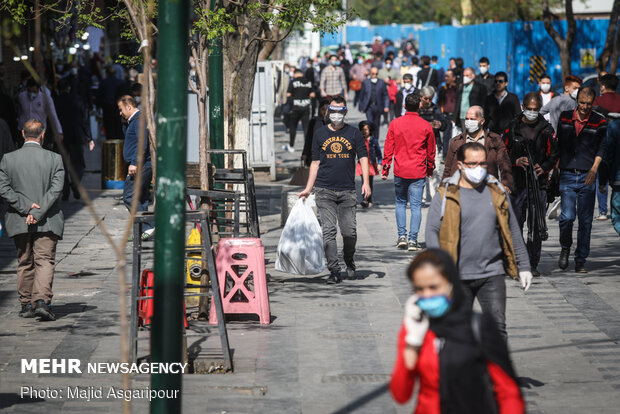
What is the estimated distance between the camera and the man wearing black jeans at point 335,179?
1084 cm

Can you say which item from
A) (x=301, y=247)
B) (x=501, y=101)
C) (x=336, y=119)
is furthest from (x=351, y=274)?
(x=501, y=101)

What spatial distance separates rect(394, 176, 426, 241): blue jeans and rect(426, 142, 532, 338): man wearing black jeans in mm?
6114

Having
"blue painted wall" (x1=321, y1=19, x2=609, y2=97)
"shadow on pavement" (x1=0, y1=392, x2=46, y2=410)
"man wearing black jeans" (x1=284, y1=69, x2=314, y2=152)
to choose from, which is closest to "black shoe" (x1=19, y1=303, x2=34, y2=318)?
"shadow on pavement" (x1=0, y1=392, x2=46, y2=410)

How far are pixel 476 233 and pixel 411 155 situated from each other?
20.5 ft

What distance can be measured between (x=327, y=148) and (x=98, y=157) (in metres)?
14.7

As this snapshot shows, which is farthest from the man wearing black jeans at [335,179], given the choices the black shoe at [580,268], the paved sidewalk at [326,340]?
the black shoe at [580,268]

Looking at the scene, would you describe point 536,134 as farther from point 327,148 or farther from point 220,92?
point 220,92

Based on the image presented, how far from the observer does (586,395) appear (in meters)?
6.95

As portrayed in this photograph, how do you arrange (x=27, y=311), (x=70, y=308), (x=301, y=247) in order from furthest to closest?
(x=301, y=247)
(x=70, y=308)
(x=27, y=311)

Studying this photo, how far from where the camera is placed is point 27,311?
927 centimetres

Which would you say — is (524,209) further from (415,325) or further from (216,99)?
(415,325)

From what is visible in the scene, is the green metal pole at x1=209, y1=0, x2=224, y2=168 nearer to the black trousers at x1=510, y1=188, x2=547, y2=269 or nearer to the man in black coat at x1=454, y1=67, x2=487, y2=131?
the black trousers at x1=510, y1=188, x2=547, y2=269

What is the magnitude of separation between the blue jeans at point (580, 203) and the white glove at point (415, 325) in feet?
24.9

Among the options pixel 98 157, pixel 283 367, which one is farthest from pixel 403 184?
pixel 98 157
